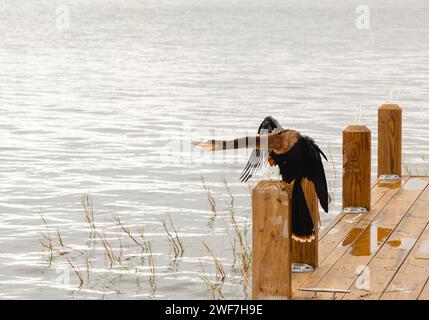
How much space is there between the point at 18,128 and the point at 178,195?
10345 millimetres

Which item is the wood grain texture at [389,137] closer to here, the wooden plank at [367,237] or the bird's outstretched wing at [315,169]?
the wooden plank at [367,237]

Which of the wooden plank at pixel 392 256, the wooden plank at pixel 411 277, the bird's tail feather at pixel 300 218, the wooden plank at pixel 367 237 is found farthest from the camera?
the wooden plank at pixel 367 237

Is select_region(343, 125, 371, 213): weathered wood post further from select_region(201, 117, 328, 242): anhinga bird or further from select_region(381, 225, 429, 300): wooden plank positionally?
select_region(201, 117, 328, 242): anhinga bird

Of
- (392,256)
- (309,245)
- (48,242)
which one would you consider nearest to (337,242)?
(392,256)

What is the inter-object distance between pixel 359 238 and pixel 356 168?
1352 millimetres

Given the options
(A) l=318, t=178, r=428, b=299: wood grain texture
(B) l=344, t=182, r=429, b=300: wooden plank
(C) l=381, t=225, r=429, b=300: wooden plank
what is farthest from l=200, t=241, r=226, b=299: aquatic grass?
(C) l=381, t=225, r=429, b=300: wooden plank

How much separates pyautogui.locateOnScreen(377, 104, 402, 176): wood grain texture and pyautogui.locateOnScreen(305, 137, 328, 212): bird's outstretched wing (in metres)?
4.51

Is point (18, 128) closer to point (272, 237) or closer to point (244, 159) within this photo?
point (244, 159)

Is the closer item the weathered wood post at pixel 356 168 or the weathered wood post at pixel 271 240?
the weathered wood post at pixel 271 240

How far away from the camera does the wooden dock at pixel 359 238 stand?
8359 mm

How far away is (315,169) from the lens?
9336 millimetres

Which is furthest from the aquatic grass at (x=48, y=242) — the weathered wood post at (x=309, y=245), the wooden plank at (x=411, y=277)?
the wooden plank at (x=411, y=277)

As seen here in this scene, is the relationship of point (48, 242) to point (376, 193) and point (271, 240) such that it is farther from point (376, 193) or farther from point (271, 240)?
point (271, 240)

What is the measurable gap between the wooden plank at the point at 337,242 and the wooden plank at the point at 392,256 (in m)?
0.33
